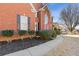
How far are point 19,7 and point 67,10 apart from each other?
3.43 metres

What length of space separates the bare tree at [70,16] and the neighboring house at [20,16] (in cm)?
289

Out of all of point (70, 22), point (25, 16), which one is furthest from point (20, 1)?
point (70, 22)

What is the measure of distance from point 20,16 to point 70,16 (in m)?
3.55

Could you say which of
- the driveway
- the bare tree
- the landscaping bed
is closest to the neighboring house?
the landscaping bed

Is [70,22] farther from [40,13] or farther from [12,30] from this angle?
[40,13]

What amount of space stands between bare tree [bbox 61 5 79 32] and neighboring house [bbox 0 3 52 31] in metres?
2.89

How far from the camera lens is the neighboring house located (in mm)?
10918

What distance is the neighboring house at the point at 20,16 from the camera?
35.8ft

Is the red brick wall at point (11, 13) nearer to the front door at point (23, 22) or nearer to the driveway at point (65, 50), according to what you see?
the front door at point (23, 22)

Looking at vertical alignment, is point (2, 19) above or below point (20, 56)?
above

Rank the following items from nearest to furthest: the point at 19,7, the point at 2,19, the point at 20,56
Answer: the point at 20,56
the point at 2,19
the point at 19,7

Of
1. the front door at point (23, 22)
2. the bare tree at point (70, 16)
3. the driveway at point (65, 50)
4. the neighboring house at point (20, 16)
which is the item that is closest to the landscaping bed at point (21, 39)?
the front door at point (23, 22)

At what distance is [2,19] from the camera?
10.7 m

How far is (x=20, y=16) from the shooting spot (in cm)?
1252
